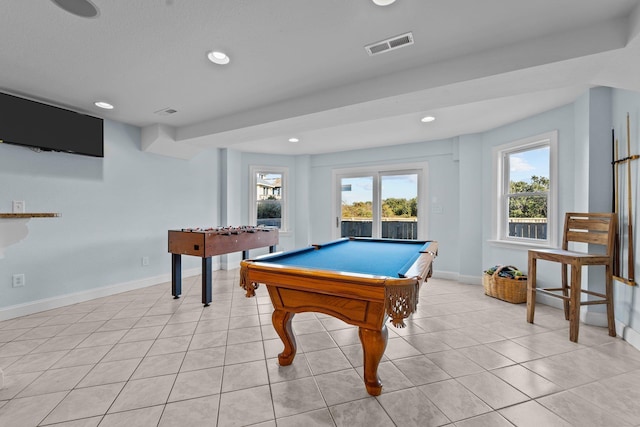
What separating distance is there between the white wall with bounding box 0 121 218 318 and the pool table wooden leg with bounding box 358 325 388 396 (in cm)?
360

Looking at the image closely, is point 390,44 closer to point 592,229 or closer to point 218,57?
point 218,57

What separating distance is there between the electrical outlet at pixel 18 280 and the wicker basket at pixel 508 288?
543cm

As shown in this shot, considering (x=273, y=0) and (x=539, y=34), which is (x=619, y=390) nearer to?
(x=539, y=34)

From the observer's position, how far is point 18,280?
287cm

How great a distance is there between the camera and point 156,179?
162 inches

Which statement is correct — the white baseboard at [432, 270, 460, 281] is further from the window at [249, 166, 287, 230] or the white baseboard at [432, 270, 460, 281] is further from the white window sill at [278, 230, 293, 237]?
the window at [249, 166, 287, 230]

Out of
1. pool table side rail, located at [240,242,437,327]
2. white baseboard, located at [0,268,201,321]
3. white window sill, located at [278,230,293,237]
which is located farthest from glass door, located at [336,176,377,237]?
pool table side rail, located at [240,242,437,327]

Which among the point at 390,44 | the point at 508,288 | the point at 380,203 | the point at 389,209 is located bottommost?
the point at 508,288

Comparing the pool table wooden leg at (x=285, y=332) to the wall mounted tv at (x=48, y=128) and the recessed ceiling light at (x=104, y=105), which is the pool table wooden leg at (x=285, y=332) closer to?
the recessed ceiling light at (x=104, y=105)

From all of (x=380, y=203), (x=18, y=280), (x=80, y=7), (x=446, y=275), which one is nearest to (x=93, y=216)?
(x=18, y=280)

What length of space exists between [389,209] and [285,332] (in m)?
3.65

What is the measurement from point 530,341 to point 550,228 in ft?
5.51

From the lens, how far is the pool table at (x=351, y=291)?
4.57 ft

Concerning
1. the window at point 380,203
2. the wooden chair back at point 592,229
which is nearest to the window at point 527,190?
the wooden chair back at point 592,229
